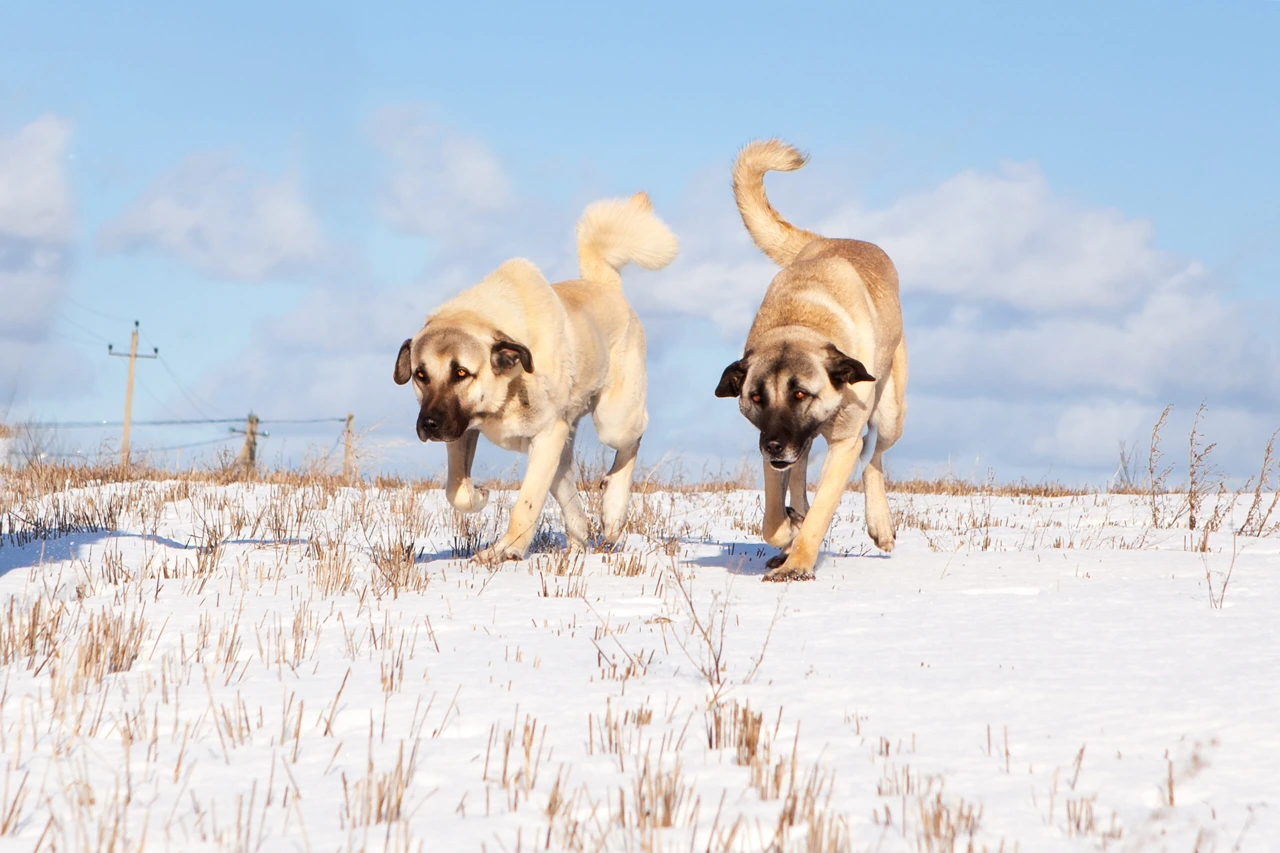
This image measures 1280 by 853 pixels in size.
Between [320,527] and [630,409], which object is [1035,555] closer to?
[630,409]

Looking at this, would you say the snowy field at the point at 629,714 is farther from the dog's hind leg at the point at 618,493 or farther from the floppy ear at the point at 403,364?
the dog's hind leg at the point at 618,493

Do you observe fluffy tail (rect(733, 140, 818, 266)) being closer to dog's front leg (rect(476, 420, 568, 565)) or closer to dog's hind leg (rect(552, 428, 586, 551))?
dog's hind leg (rect(552, 428, 586, 551))

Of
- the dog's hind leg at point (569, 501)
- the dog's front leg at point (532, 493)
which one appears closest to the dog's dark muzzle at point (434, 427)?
the dog's front leg at point (532, 493)

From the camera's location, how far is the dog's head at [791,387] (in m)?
6.04

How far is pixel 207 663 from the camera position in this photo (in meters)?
3.78

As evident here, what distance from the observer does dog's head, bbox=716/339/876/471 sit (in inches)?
238

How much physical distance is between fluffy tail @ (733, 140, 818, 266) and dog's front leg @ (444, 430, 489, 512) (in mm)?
2767

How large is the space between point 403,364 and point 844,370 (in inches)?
99.7

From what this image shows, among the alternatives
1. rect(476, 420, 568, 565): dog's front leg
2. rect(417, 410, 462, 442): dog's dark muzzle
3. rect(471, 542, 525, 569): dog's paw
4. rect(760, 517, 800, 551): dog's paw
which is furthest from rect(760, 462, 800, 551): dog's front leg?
rect(417, 410, 462, 442): dog's dark muzzle

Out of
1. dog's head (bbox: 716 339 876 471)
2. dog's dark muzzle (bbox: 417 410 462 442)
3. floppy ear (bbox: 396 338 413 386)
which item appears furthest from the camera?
floppy ear (bbox: 396 338 413 386)

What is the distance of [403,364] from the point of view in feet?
21.7

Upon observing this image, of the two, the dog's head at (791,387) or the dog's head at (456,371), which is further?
the dog's head at (456,371)

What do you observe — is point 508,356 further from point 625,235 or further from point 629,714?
point 629,714

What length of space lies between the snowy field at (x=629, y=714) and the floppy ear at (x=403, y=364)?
1.20 metres
